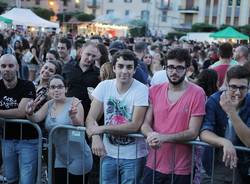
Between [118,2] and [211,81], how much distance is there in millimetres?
70010

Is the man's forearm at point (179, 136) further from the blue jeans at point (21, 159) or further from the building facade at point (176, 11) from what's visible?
the building facade at point (176, 11)

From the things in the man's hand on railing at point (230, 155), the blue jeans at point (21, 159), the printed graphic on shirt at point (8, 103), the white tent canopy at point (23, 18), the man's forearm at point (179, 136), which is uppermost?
the white tent canopy at point (23, 18)

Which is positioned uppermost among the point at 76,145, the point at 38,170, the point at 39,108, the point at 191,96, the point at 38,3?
the point at 38,3

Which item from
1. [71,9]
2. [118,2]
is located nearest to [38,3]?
[71,9]

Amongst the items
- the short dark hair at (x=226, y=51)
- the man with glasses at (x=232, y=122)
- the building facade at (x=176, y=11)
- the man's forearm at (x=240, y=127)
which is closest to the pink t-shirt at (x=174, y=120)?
the man with glasses at (x=232, y=122)

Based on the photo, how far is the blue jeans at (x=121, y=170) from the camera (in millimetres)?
4293

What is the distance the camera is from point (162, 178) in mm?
4078

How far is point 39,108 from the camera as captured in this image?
197 inches

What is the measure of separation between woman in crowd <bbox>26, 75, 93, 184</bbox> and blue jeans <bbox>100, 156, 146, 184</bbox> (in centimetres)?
37

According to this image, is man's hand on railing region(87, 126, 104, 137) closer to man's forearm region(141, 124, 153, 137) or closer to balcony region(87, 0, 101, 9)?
man's forearm region(141, 124, 153, 137)

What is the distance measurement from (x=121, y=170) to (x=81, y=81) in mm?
1676

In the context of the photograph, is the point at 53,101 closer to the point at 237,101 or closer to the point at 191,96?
the point at 191,96

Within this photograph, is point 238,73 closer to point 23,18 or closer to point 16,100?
point 16,100

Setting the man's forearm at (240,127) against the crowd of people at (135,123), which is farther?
the crowd of people at (135,123)
